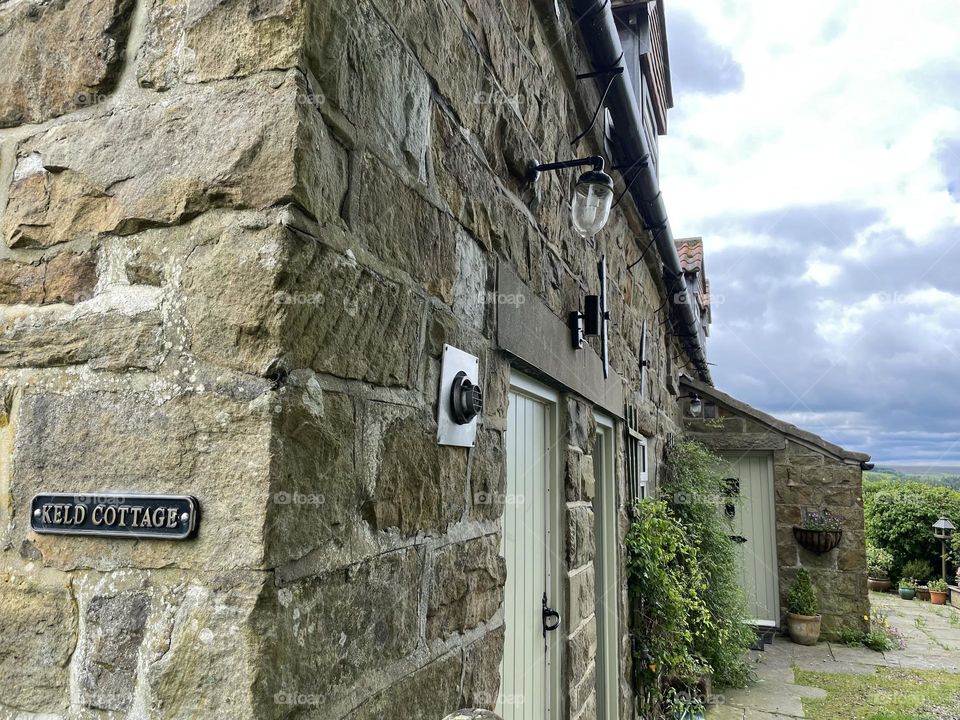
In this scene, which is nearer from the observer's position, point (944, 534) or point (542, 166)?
point (542, 166)

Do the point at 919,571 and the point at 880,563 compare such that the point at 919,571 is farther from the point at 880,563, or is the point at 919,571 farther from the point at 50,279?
the point at 50,279

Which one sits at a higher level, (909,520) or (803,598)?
(909,520)

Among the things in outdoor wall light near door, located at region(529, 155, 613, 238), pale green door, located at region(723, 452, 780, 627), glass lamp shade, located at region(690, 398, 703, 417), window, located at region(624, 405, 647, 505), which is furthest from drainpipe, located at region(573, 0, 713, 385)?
pale green door, located at region(723, 452, 780, 627)

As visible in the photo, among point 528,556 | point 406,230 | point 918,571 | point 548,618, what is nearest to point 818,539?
point 918,571

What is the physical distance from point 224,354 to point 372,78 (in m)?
0.66

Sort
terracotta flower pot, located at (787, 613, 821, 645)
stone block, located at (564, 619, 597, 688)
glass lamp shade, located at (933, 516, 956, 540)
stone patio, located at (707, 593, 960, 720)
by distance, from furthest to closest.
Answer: glass lamp shade, located at (933, 516, 956, 540) → terracotta flower pot, located at (787, 613, 821, 645) → stone patio, located at (707, 593, 960, 720) → stone block, located at (564, 619, 597, 688)

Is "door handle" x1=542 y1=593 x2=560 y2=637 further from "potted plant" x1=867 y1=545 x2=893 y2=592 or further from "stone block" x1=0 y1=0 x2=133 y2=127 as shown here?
"potted plant" x1=867 y1=545 x2=893 y2=592

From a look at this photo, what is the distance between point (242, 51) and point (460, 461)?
1059 mm

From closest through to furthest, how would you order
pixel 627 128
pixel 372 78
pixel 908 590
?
pixel 372 78
pixel 627 128
pixel 908 590

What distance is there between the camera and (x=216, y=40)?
117 centimetres

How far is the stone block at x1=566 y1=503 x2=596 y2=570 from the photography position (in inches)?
119

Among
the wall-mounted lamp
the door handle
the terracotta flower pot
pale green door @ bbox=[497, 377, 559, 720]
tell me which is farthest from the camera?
the wall-mounted lamp

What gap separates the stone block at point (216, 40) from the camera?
1.12 metres

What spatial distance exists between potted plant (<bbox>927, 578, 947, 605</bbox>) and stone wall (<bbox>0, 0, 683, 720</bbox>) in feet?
41.6
